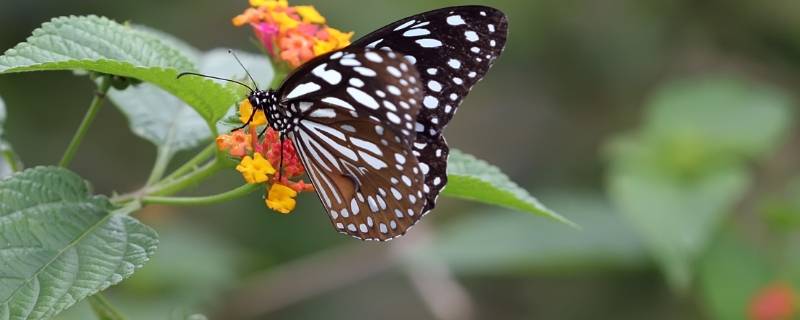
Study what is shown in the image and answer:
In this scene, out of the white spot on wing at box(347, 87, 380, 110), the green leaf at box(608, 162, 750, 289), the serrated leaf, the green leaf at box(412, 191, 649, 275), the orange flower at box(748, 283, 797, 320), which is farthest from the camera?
the green leaf at box(412, 191, 649, 275)

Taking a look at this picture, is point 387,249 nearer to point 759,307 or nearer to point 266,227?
point 266,227

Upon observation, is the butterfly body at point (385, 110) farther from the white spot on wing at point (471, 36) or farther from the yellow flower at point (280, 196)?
the yellow flower at point (280, 196)

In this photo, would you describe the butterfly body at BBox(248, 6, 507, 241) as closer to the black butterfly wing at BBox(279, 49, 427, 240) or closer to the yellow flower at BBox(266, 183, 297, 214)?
the black butterfly wing at BBox(279, 49, 427, 240)

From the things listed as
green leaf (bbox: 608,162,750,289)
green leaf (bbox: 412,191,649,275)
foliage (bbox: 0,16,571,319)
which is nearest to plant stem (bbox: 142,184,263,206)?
foliage (bbox: 0,16,571,319)

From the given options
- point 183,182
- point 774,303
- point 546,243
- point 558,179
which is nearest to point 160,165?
point 183,182

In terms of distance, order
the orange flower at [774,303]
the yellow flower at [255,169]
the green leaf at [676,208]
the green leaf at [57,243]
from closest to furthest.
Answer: the green leaf at [57,243]
the yellow flower at [255,169]
the green leaf at [676,208]
the orange flower at [774,303]

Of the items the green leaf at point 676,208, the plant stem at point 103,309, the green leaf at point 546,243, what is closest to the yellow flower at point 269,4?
the plant stem at point 103,309

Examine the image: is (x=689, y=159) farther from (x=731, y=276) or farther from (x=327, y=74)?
(x=327, y=74)
